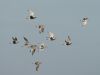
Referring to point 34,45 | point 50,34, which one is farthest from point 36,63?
point 50,34

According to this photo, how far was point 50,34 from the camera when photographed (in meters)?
43.8

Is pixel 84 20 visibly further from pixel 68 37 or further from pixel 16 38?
pixel 16 38

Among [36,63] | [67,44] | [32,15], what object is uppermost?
[32,15]

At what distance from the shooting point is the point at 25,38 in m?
43.8

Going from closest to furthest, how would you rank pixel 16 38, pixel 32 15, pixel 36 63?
pixel 32 15
pixel 16 38
pixel 36 63

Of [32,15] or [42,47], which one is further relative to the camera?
[42,47]

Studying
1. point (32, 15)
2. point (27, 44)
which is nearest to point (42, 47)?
point (27, 44)

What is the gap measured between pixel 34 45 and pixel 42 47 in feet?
6.91

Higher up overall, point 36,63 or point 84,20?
point 84,20


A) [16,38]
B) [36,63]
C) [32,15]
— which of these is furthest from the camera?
[36,63]

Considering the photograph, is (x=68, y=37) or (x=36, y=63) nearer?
(x=68, y=37)

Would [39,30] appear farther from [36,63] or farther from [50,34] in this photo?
[36,63]

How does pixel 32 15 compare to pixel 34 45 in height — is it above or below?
above

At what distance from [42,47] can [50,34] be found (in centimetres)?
195
